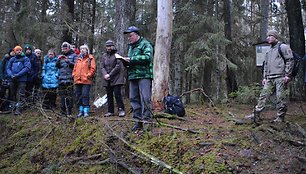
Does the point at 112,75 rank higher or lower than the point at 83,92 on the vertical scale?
higher

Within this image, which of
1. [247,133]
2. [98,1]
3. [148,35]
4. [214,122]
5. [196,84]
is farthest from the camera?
[196,84]

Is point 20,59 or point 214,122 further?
point 20,59

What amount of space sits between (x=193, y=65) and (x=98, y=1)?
9706 mm

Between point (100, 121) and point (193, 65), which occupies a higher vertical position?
point (193, 65)

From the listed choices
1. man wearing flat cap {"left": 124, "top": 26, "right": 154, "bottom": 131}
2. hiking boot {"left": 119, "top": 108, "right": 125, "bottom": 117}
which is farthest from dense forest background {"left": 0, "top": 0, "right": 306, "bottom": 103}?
man wearing flat cap {"left": 124, "top": 26, "right": 154, "bottom": 131}

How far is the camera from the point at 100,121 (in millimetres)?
6375

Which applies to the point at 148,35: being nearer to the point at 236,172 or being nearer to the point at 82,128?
the point at 82,128

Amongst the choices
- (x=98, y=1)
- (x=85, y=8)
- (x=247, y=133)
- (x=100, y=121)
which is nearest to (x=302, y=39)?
(x=247, y=133)

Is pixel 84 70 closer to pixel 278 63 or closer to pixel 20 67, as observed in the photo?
pixel 20 67

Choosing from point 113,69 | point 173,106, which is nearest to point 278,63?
point 173,106

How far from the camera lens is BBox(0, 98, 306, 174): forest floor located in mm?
4266

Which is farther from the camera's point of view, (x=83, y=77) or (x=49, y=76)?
(x=49, y=76)

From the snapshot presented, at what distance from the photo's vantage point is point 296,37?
35.9 ft

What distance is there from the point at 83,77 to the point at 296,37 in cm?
786
